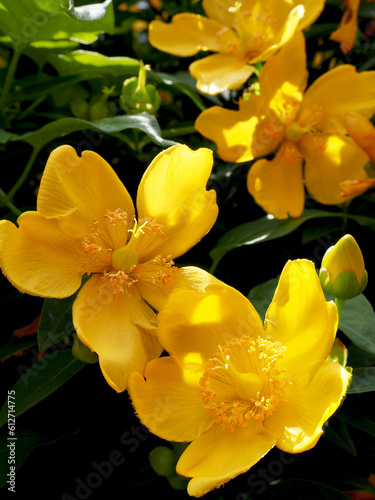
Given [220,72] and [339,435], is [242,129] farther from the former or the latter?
[339,435]

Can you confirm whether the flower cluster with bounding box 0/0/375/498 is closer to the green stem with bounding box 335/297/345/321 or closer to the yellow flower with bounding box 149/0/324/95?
the green stem with bounding box 335/297/345/321

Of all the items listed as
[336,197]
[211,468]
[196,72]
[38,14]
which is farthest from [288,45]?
[211,468]

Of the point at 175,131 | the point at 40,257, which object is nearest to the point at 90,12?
the point at 175,131

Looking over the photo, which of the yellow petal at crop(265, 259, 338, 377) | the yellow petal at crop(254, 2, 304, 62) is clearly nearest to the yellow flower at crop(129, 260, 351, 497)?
the yellow petal at crop(265, 259, 338, 377)

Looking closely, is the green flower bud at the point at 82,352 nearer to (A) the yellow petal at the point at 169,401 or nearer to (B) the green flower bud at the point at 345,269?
(A) the yellow petal at the point at 169,401

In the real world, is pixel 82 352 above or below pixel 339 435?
above
